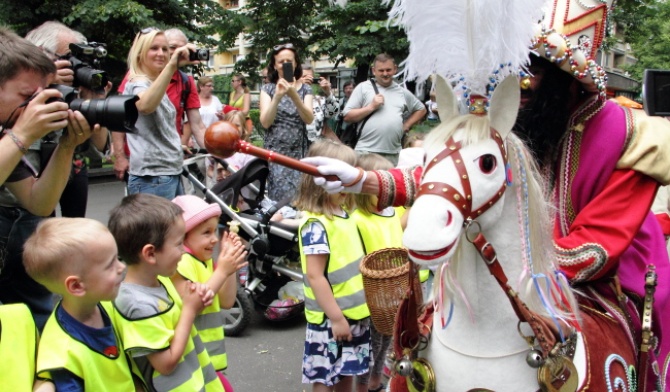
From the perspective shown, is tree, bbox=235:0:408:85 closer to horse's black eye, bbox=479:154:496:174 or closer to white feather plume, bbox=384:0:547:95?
white feather plume, bbox=384:0:547:95

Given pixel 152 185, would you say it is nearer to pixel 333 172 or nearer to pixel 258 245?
pixel 258 245

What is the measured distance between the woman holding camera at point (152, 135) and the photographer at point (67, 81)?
37 centimetres

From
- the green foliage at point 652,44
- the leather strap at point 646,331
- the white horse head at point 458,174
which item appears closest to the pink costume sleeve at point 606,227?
the leather strap at point 646,331

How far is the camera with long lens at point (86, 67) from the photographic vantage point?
332cm

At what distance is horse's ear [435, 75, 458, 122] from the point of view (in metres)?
2.03

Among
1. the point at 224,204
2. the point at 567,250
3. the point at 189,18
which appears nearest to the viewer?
the point at 567,250

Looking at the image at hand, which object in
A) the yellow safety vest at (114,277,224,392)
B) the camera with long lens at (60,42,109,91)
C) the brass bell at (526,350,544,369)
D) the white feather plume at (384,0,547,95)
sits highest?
the white feather plume at (384,0,547,95)

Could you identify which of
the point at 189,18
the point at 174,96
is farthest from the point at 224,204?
the point at 189,18

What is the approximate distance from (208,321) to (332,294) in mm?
716

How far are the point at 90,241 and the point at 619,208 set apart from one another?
1.90 metres

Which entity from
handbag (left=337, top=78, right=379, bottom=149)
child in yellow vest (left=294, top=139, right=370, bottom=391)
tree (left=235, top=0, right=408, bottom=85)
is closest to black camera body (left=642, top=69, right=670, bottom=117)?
child in yellow vest (left=294, top=139, right=370, bottom=391)

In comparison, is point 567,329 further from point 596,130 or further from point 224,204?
point 224,204

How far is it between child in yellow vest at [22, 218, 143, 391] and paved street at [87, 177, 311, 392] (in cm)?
221

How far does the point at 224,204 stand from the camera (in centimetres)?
457
